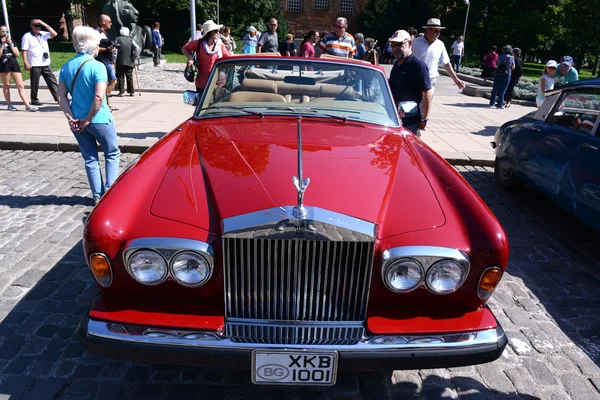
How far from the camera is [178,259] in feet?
7.64

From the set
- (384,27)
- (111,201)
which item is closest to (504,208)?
(111,201)

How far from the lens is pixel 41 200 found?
17.8ft

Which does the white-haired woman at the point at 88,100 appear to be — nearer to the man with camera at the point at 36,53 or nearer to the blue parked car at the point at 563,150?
the blue parked car at the point at 563,150

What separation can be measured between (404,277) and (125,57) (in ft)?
37.2

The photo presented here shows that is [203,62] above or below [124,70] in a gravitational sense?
above

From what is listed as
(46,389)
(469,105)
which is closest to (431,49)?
(46,389)

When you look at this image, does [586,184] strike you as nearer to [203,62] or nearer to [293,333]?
[293,333]

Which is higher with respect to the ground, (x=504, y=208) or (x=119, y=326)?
(x=119, y=326)

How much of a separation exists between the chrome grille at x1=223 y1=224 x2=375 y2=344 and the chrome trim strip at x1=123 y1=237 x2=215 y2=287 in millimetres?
91

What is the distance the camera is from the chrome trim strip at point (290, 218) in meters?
2.23

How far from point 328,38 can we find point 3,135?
6.81m

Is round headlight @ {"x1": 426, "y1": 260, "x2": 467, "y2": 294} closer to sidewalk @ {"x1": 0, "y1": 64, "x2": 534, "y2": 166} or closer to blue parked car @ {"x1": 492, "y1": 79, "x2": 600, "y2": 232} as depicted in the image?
blue parked car @ {"x1": 492, "y1": 79, "x2": 600, "y2": 232}

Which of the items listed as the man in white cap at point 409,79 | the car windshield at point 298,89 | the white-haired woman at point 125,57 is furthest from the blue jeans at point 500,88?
the car windshield at point 298,89

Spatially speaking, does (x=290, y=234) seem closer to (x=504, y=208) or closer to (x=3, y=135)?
(x=504, y=208)
